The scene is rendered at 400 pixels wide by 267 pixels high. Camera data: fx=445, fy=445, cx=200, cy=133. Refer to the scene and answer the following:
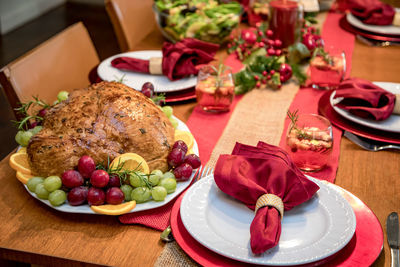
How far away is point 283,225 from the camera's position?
0.95 metres

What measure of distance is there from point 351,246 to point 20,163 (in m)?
0.82

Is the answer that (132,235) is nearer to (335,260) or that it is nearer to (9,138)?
(335,260)

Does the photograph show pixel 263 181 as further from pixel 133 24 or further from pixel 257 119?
pixel 133 24

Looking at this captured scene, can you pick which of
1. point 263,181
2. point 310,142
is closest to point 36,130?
point 263,181

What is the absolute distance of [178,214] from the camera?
100 centimetres

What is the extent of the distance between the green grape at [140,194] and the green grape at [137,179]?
0.04 feet

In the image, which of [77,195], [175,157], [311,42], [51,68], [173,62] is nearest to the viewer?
[77,195]

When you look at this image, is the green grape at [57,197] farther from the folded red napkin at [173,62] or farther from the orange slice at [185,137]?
the folded red napkin at [173,62]

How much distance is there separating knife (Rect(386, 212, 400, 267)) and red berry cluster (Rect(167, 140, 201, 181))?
467 millimetres

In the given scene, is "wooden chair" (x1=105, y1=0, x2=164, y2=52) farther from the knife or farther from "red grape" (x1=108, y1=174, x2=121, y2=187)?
the knife

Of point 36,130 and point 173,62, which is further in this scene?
point 173,62

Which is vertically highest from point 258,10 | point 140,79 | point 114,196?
point 114,196

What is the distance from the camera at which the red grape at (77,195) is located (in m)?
1.00

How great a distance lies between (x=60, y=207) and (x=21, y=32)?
5044 mm
